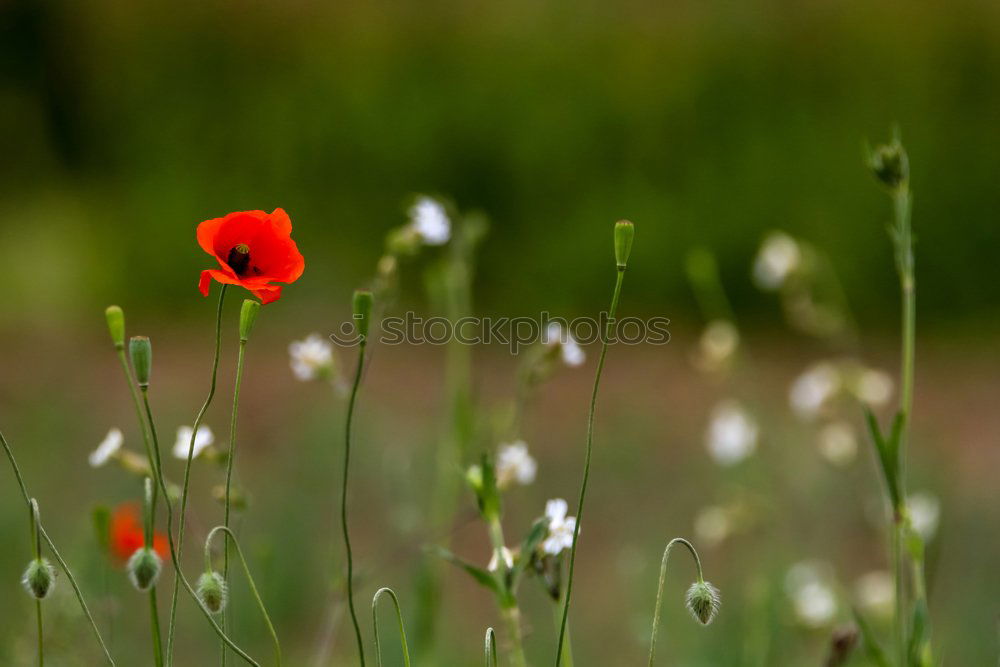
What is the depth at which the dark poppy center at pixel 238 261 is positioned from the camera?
3.25 feet

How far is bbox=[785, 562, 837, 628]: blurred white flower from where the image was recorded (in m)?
1.63

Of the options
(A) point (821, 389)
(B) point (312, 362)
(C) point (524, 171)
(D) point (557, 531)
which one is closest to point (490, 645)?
(D) point (557, 531)

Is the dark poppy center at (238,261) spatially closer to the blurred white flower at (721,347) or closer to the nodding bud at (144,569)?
the nodding bud at (144,569)

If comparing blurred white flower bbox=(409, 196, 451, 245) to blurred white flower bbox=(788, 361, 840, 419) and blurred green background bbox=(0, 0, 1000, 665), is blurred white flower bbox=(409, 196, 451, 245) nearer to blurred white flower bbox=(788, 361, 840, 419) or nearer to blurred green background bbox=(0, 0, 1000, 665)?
blurred white flower bbox=(788, 361, 840, 419)

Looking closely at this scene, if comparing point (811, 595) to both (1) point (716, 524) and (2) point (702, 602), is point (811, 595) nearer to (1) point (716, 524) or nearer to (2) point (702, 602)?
(1) point (716, 524)

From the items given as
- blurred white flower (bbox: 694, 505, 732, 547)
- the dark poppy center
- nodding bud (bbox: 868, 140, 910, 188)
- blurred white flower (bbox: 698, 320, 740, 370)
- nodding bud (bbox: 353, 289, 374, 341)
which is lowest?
nodding bud (bbox: 353, 289, 374, 341)

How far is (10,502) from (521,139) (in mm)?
2562

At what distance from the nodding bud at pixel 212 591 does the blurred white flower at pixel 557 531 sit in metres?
0.27

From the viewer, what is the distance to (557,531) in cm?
97

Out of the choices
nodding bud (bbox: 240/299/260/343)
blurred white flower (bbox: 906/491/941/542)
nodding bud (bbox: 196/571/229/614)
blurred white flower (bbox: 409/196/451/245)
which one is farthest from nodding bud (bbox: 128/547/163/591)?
blurred white flower (bbox: 906/491/941/542)

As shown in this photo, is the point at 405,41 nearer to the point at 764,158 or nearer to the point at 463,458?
the point at 764,158

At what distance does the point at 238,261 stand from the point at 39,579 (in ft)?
1.03

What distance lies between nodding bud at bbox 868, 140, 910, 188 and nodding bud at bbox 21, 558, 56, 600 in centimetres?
80

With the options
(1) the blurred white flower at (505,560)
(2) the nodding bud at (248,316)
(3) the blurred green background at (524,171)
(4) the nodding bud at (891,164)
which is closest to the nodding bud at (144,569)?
(2) the nodding bud at (248,316)
